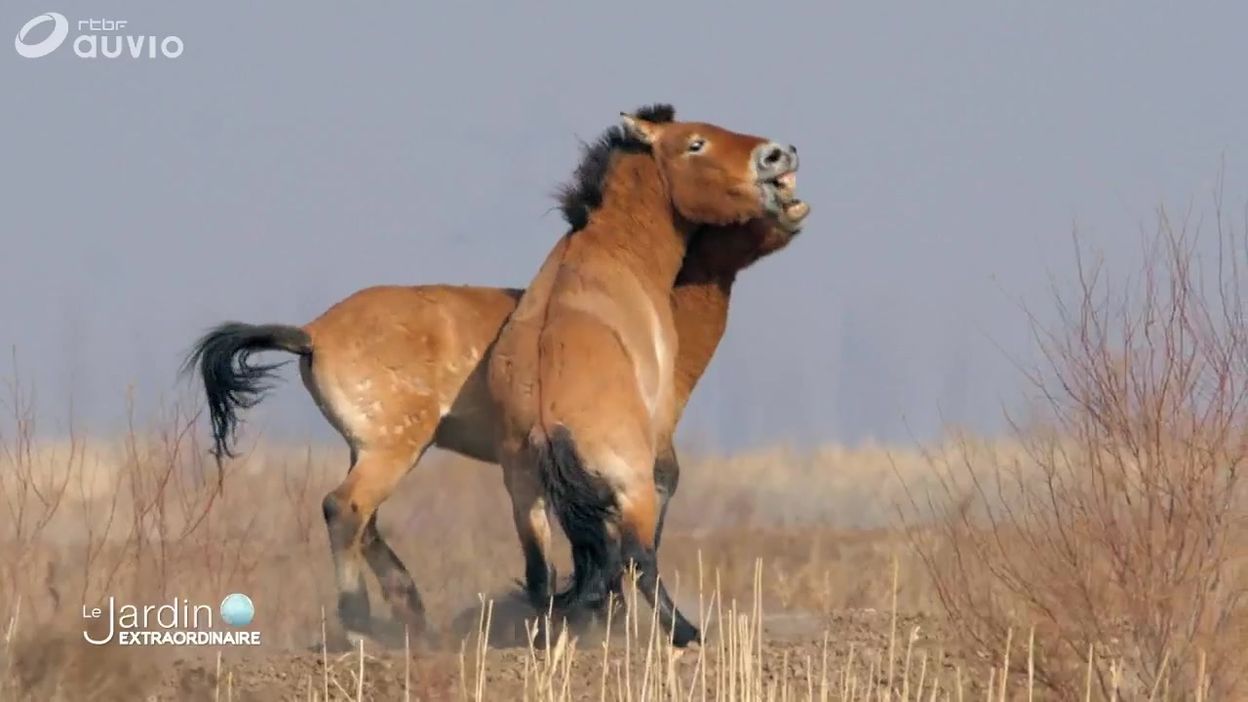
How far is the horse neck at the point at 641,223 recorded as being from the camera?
10961 mm

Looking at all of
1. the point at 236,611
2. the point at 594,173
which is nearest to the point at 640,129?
the point at 594,173

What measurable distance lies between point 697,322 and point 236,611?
321 cm

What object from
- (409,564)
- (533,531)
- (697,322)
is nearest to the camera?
(533,531)

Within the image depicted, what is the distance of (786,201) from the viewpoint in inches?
436

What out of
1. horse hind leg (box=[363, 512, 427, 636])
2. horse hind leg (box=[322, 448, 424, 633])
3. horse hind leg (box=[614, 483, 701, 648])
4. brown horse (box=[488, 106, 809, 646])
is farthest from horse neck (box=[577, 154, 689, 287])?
horse hind leg (box=[363, 512, 427, 636])

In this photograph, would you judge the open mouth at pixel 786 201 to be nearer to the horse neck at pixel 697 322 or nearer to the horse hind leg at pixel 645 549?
the horse neck at pixel 697 322

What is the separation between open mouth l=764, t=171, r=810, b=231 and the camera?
1098 cm

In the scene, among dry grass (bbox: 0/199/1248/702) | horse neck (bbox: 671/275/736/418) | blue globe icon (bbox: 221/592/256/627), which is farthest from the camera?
blue globe icon (bbox: 221/592/256/627)

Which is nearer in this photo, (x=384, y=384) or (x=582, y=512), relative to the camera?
(x=582, y=512)

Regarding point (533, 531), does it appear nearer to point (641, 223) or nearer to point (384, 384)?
point (384, 384)

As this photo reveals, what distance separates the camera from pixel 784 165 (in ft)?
36.1

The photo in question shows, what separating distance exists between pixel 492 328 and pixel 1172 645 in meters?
3.88

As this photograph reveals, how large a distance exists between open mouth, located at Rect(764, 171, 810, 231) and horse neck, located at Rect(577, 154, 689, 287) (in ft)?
1.69

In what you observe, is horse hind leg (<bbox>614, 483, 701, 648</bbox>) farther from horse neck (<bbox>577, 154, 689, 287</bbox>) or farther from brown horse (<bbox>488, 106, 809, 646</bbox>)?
horse neck (<bbox>577, 154, 689, 287</bbox>)
